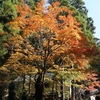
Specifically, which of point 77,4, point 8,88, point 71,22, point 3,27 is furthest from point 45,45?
point 77,4

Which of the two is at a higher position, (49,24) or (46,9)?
(46,9)

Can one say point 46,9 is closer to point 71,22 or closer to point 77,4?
point 71,22

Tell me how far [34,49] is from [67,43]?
10.5 feet

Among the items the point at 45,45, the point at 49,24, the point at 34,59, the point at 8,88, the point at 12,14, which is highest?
the point at 12,14

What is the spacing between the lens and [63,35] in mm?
15812

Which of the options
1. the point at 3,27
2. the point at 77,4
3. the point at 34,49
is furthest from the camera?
the point at 77,4

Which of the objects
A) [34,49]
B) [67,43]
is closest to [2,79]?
[34,49]

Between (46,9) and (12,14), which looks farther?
(12,14)

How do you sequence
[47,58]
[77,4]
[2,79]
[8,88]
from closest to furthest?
[47,58]
[2,79]
[8,88]
[77,4]

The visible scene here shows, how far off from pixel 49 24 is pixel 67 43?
193 centimetres

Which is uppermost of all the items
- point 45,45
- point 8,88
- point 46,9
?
point 46,9

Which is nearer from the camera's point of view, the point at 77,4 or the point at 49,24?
the point at 49,24

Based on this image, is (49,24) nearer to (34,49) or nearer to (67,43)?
(67,43)

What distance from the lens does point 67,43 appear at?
52.7 ft
